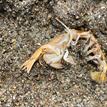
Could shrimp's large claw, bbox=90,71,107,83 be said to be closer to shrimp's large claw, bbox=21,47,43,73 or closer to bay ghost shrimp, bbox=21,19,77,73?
bay ghost shrimp, bbox=21,19,77,73

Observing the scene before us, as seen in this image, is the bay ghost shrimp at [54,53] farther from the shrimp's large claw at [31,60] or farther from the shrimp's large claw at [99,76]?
the shrimp's large claw at [99,76]

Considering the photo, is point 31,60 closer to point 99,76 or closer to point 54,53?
point 54,53

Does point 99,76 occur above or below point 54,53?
below

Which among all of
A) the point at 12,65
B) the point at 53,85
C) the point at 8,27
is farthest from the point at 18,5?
the point at 53,85

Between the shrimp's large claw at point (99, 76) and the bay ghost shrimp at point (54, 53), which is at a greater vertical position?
the bay ghost shrimp at point (54, 53)

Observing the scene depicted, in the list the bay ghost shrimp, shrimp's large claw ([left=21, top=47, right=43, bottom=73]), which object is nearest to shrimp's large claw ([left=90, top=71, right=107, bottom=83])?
the bay ghost shrimp

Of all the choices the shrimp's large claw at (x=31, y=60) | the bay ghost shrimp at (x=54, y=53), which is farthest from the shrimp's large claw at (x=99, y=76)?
the shrimp's large claw at (x=31, y=60)

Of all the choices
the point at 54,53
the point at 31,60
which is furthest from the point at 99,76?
the point at 31,60

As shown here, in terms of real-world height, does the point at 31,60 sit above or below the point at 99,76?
above
